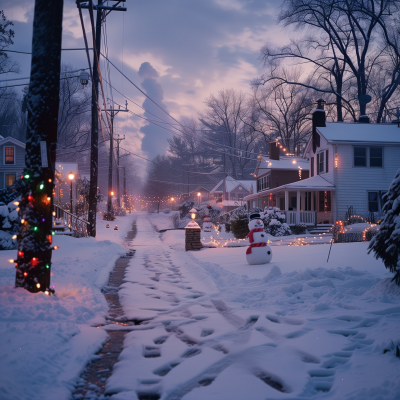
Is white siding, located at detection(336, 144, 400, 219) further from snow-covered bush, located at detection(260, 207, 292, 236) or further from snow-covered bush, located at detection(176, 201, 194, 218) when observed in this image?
snow-covered bush, located at detection(176, 201, 194, 218)

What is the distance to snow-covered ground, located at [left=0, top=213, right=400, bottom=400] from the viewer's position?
10.3 feet

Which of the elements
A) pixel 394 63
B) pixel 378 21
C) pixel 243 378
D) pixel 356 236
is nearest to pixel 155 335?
pixel 243 378

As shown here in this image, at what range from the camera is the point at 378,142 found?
79.6 ft

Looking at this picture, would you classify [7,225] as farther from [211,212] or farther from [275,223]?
[211,212]

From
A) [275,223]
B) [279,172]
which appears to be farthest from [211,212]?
[275,223]

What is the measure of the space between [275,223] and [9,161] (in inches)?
1050

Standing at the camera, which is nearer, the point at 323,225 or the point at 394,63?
the point at 323,225

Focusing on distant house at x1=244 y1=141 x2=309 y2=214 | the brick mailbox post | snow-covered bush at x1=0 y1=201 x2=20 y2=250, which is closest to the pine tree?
the brick mailbox post

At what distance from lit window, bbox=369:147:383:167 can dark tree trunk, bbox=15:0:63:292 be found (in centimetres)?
2356

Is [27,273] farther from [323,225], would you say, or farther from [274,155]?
[274,155]

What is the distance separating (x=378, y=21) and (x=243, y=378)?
1440 inches

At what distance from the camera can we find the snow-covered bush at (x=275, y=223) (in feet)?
72.0

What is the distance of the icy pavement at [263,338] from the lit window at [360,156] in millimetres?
18526

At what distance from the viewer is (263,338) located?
436cm
